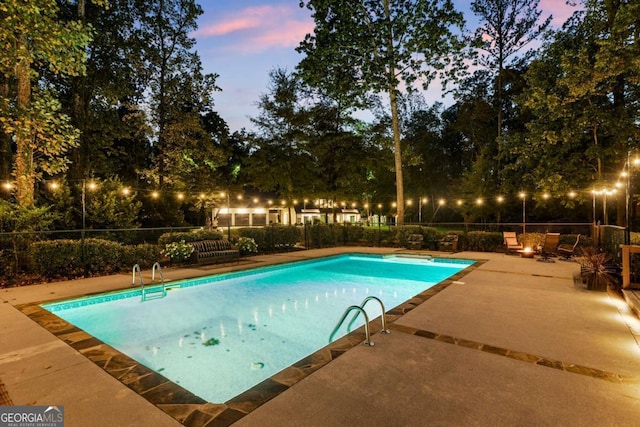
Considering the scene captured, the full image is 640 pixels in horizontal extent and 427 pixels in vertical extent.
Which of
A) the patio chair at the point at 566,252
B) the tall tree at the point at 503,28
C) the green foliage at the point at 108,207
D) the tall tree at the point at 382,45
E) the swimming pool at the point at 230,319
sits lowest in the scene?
the swimming pool at the point at 230,319

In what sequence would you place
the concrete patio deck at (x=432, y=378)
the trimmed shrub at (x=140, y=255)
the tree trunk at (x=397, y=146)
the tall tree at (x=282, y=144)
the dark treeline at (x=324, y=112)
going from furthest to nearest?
the tall tree at (x=282, y=144) → the tree trunk at (x=397, y=146) → the dark treeline at (x=324, y=112) → the trimmed shrub at (x=140, y=255) → the concrete patio deck at (x=432, y=378)

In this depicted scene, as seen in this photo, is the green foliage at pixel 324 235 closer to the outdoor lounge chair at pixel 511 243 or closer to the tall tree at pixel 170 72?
the outdoor lounge chair at pixel 511 243

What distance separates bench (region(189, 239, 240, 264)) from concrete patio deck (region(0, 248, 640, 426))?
5.58 m

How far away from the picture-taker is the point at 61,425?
227 cm

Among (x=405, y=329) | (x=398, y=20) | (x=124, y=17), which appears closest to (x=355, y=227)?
(x=398, y=20)

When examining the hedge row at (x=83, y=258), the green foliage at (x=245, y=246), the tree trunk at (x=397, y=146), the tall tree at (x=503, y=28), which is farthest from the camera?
the tall tree at (x=503, y=28)

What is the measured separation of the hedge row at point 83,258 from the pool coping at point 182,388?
4353 millimetres

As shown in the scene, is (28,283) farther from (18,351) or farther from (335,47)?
(335,47)

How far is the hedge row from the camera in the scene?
25.4 ft

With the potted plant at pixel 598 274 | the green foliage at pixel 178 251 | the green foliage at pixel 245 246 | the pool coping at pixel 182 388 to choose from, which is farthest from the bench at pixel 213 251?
the potted plant at pixel 598 274

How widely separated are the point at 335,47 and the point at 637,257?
1500 centimetres

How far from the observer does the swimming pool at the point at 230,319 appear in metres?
4.05

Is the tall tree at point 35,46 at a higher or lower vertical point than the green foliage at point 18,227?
higher

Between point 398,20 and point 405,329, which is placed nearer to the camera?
point 405,329
